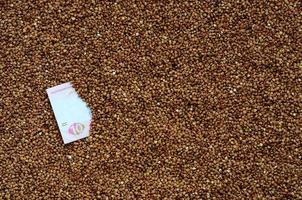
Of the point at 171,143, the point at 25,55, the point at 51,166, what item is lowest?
the point at 51,166

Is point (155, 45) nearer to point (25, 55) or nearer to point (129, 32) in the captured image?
point (129, 32)

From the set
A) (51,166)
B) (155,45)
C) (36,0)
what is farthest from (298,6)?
(51,166)

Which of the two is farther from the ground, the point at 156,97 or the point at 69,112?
the point at 156,97
